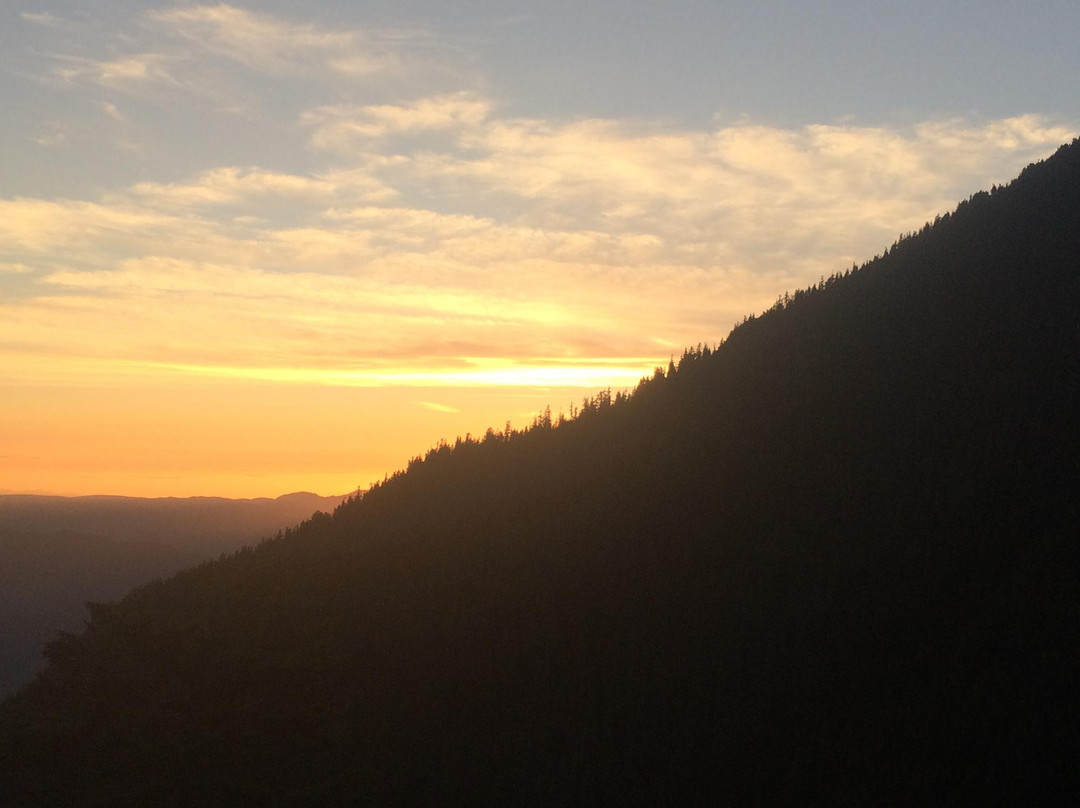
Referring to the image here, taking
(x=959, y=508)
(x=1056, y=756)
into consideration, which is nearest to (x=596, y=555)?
(x=959, y=508)

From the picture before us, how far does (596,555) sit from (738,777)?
348 inches

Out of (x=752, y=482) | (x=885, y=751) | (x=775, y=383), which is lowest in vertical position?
(x=885, y=751)

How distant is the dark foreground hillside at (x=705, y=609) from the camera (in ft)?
49.3

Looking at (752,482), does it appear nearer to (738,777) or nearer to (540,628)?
(540,628)

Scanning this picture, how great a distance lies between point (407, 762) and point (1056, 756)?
11.8 metres

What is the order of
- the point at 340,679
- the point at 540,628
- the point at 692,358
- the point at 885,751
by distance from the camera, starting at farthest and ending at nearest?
the point at 692,358, the point at 340,679, the point at 540,628, the point at 885,751

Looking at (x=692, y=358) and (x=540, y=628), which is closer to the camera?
(x=540, y=628)

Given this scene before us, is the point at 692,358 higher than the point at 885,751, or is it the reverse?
the point at 692,358

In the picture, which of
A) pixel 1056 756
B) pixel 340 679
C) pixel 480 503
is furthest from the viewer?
pixel 480 503

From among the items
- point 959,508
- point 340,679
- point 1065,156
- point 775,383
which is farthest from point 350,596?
point 1065,156

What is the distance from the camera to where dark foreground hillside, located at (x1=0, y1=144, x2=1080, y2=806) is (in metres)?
15.0

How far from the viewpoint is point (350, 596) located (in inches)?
1069

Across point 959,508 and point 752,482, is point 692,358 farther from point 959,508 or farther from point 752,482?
point 959,508

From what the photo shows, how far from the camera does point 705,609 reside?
18.9 metres
